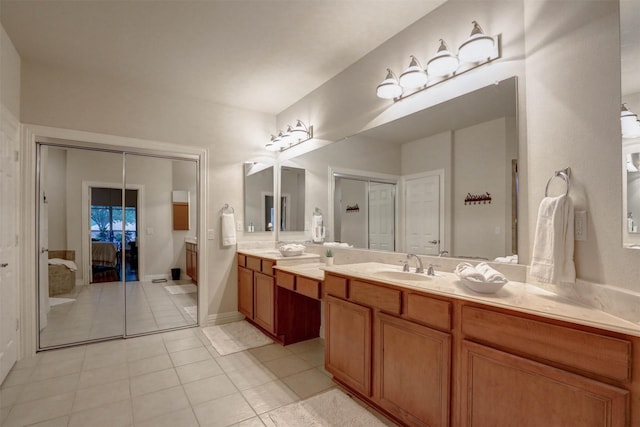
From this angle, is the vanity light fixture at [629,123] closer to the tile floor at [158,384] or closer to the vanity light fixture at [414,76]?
the vanity light fixture at [414,76]

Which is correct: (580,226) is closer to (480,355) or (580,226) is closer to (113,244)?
(480,355)

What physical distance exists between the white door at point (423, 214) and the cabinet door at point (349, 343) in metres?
0.68

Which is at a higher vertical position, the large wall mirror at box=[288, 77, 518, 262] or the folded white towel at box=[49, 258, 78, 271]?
the large wall mirror at box=[288, 77, 518, 262]

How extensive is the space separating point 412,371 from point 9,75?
150 inches

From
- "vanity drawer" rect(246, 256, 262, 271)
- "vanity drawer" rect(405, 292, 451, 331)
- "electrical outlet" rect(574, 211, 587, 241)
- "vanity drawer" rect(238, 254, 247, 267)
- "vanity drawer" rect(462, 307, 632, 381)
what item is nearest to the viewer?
"vanity drawer" rect(462, 307, 632, 381)

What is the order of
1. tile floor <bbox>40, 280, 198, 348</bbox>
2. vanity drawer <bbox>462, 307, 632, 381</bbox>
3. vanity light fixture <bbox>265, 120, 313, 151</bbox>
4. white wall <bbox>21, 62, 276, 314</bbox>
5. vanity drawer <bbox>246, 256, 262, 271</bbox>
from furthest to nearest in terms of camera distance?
vanity light fixture <bbox>265, 120, 313, 151</bbox> < vanity drawer <bbox>246, 256, 262, 271</bbox> < tile floor <bbox>40, 280, 198, 348</bbox> < white wall <bbox>21, 62, 276, 314</bbox> < vanity drawer <bbox>462, 307, 632, 381</bbox>

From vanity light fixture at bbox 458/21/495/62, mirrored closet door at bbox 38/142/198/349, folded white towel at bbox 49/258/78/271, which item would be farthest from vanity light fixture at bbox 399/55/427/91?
folded white towel at bbox 49/258/78/271

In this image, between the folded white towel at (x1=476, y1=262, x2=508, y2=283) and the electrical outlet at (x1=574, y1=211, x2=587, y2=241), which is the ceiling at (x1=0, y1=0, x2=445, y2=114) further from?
the folded white towel at (x1=476, y1=262, x2=508, y2=283)

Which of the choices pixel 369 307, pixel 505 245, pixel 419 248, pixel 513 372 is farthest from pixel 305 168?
pixel 513 372

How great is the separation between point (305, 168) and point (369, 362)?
235 cm

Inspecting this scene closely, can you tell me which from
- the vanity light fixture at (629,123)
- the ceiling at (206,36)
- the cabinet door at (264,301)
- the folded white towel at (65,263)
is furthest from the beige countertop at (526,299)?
the folded white towel at (65,263)

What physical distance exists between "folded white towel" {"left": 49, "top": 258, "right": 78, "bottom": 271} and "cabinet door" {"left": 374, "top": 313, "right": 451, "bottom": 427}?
3.18 meters

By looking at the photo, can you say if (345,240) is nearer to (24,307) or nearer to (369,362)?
(369,362)

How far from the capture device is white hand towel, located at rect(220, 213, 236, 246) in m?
3.81
